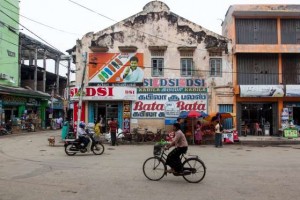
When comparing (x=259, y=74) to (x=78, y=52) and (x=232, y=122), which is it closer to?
(x=232, y=122)

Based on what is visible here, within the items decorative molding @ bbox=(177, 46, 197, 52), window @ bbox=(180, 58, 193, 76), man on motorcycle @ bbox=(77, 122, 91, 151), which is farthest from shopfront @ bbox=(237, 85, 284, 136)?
man on motorcycle @ bbox=(77, 122, 91, 151)

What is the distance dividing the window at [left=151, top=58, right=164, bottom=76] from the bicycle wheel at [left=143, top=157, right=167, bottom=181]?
1787 cm

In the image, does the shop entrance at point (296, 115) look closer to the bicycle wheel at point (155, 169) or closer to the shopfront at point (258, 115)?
the shopfront at point (258, 115)

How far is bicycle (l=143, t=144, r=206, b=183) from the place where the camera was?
386 inches

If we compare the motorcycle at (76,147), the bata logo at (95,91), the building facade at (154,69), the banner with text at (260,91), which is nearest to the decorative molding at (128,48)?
the building facade at (154,69)

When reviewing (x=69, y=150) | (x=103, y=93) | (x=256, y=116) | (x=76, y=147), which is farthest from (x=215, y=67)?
(x=69, y=150)

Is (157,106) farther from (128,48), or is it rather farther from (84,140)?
(84,140)

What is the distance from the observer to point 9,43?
37688 millimetres

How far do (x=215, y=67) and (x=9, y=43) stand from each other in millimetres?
21679

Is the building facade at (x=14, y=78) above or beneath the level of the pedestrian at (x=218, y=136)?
above

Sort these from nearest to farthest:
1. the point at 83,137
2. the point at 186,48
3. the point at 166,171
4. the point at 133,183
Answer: the point at 133,183, the point at 166,171, the point at 83,137, the point at 186,48

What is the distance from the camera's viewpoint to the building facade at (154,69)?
2725 cm

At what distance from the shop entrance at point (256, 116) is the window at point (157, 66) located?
21.6ft

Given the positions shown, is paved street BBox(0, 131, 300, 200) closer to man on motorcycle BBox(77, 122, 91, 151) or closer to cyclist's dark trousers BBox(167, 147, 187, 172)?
cyclist's dark trousers BBox(167, 147, 187, 172)
